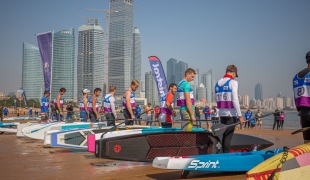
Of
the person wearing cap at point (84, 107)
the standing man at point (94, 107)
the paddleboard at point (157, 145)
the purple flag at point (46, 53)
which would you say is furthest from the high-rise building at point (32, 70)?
the paddleboard at point (157, 145)

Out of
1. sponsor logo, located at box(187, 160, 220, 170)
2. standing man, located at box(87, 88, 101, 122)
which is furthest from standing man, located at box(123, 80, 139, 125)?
sponsor logo, located at box(187, 160, 220, 170)

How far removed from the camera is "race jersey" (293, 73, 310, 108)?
4.47 m

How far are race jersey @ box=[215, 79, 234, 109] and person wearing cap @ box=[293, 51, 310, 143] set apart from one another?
126 centimetres

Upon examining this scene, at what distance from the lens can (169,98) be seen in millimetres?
7699

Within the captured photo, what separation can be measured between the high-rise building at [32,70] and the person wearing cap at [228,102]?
577ft

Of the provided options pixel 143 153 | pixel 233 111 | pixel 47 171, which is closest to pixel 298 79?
pixel 233 111

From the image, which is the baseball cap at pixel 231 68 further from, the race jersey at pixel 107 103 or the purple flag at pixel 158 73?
the purple flag at pixel 158 73

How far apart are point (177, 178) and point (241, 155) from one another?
3.79 feet

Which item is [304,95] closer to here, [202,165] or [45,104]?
[202,165]

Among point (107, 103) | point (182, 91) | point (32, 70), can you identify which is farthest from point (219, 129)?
point (32, 70)

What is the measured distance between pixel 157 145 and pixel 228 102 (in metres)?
1.70

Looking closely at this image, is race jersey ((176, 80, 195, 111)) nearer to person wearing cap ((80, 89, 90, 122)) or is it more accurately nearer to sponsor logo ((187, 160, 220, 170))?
sponsor logo ((187, 160, 220, 170))

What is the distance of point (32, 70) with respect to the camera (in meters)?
176

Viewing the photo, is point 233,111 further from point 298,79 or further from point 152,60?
point 152,60
